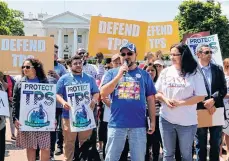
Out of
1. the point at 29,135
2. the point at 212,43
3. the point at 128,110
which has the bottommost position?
the point at 29,135

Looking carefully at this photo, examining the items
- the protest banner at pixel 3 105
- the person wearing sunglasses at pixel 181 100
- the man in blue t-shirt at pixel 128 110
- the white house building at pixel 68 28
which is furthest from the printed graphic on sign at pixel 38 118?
the white house building at pixel 68 28

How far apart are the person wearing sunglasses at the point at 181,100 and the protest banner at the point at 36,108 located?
5.31 ft

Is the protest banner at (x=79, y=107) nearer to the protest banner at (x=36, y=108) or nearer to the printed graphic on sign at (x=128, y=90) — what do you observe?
the protest banner at (x=36, y=108)

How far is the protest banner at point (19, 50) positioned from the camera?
7.57 metres

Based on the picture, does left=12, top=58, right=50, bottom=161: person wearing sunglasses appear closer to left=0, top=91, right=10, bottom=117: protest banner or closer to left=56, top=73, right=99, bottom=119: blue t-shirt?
left=0, top=91, right=10, bottom=117: protest banner

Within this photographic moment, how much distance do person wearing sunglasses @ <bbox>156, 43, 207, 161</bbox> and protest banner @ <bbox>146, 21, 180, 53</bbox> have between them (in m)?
4.81

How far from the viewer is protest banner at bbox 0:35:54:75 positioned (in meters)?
7.57

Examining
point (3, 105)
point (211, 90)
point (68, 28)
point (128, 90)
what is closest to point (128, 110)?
point (128, 90)

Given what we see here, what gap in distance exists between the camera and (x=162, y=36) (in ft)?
33.2

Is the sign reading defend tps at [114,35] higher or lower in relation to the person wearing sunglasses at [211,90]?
higher

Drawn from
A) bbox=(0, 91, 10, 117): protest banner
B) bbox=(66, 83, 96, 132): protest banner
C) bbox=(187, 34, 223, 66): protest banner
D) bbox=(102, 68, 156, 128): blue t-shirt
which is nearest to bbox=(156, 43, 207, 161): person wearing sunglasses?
bbox=(102, 68, 156, 128): blue t-shirt

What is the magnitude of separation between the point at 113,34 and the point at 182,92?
4.14 meters

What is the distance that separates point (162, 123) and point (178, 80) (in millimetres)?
596

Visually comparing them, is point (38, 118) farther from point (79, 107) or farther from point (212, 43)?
point (212, 43)
